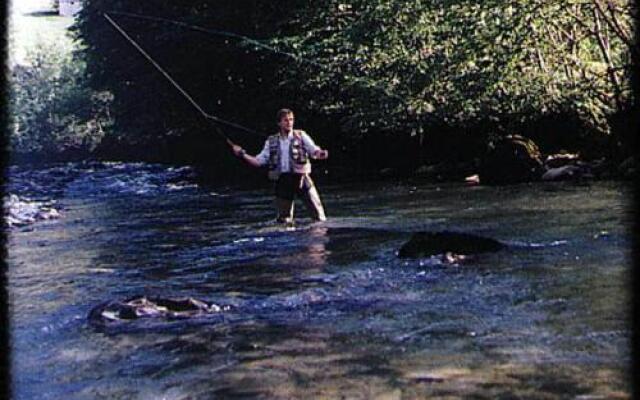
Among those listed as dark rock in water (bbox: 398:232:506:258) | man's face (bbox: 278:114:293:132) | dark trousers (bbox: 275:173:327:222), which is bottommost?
dark rock in water (bbox: 398:232:506:258)

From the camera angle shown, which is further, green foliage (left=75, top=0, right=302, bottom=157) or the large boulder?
green foliage (left=75, top=0, right=302, bottom=157)

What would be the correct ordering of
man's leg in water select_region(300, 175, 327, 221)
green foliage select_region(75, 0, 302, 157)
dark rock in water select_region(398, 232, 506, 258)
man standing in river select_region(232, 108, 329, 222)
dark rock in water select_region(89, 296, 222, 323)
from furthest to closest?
green foliage select_region(75, 0, 302, 157)
man's leg in water select_region(300, 175, 327, 221)
man standing in river select_region(232, 108, 329, 222)
dark rock in water select_region(398, 232, 506, 258)
dark rock in water select_region(89, 296, 222, 323)

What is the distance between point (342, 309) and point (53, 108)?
7039cm

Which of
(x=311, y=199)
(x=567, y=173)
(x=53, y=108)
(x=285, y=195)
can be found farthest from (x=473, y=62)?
(x=53, y=108)

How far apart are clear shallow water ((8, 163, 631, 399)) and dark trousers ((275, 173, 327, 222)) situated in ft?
1.04

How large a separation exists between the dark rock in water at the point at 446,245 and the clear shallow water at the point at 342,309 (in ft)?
0.74

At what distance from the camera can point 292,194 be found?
44.8 feet

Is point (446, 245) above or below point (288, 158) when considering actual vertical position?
below

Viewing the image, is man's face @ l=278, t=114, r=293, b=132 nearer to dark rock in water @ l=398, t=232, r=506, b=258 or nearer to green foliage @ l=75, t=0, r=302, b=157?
dark rock in water @ l=398, t=232, r=506, b=258

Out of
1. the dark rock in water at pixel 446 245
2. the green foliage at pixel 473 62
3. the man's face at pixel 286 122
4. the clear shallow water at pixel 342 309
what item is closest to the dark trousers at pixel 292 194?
the clear shallow water at pixel 342 309

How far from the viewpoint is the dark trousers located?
44.4 ft

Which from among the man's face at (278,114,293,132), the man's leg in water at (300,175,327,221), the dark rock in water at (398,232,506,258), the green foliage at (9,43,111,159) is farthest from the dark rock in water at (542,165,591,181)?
the green foliage at (9,43,111,159)

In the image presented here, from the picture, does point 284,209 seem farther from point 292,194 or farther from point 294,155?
point 294,155

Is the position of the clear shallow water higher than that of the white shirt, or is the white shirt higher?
the white shirt
